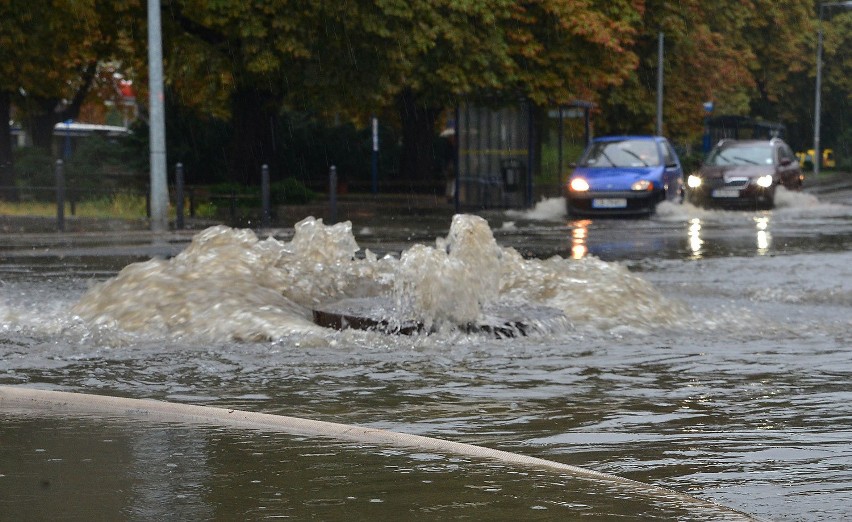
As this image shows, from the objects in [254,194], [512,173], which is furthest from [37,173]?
[512,173]

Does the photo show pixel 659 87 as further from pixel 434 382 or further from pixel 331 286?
pixel 434 382

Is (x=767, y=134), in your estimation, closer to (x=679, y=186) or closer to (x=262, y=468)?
(x=679, y=186)

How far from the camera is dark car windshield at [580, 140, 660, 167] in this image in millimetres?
34875

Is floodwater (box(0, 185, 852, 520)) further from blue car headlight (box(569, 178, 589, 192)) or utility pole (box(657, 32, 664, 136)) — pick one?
utility pole (box(657, 32, 664, 136))

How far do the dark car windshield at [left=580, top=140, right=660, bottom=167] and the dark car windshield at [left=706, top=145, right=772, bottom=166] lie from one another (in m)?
3.94

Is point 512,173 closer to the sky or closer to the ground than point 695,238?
closer to the sky

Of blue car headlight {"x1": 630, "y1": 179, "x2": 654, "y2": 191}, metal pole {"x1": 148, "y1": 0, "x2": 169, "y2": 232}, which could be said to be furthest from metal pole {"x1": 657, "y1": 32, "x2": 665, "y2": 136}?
metal pole {"x1": 148, "y1": 0, "x2": 169, "y2": 232}

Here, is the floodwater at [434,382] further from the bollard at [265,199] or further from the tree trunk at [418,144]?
the tree trunk at [418,144]

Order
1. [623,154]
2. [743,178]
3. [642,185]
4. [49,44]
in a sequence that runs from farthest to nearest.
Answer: [743,178] < [49,44] < [623,154] < [642,185]

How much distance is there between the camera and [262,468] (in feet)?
23.2

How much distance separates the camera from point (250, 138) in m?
37.1

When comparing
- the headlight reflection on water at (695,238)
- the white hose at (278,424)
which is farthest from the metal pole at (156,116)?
the white hose at (278,424)

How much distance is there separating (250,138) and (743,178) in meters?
11.2

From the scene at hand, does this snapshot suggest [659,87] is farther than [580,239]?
Yes
